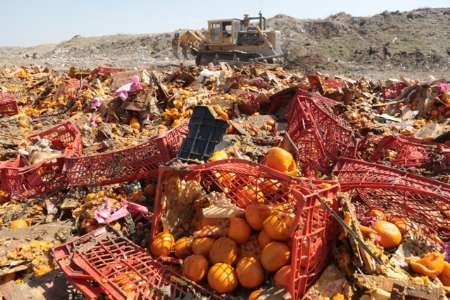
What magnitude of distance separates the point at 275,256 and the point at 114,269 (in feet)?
4.98

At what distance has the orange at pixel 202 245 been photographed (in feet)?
12.6

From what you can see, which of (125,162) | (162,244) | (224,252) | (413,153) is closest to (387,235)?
(224,252)

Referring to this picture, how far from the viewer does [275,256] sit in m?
3.43

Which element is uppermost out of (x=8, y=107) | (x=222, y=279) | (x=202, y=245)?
(x=8, y=107)

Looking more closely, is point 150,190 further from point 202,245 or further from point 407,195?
point 407,195

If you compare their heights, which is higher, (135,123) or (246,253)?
(135,123)

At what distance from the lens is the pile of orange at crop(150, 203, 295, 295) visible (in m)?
3.45

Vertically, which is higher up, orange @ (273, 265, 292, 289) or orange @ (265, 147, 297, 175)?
orange @ (265, 147, 297, 175)

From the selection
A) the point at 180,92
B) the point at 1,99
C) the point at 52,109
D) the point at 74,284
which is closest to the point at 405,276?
the point at 74,284

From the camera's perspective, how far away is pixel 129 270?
12.9ft

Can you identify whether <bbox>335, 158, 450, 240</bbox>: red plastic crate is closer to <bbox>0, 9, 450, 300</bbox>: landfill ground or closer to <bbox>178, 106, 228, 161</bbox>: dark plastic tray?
<bbox>0, 9, 450, 300</bbox>: landfill ground

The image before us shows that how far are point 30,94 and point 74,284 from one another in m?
10.1

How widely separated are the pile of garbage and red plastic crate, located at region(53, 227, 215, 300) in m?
0.01

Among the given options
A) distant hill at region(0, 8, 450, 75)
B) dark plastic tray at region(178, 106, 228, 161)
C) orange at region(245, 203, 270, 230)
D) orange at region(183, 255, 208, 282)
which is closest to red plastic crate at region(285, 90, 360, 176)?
dark plastic tray at region(178, 106, 228, 161)
